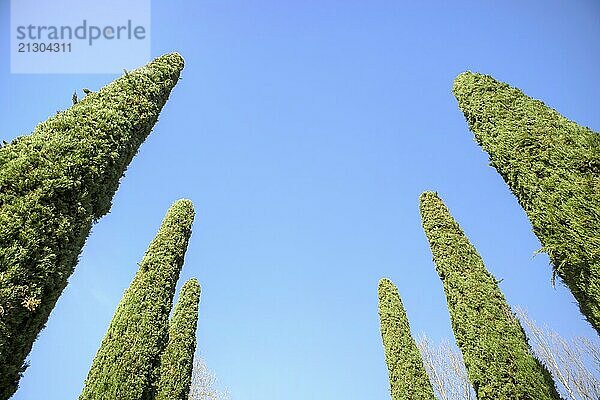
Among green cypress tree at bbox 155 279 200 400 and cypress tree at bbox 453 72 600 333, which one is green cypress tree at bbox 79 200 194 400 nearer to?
green cypress tree at bbox 155 279 200 400

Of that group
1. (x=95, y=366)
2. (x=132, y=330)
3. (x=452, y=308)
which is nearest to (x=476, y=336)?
(x=452, y=308)

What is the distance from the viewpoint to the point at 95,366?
8703mm

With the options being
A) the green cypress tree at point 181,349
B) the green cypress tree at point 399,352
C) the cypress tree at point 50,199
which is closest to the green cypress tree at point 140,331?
the green cypress tree at point 181,349

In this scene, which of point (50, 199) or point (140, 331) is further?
point (140, 331)

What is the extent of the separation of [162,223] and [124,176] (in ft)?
Answer: 20.8

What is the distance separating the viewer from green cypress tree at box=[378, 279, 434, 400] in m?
13.1

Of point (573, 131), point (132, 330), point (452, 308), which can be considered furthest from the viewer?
point (452, 308)

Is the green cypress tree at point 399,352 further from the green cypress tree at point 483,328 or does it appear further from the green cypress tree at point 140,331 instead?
the green cypress tree at point 140,331

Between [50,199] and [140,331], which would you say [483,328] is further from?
[50,199]

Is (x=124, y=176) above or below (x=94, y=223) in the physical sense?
above

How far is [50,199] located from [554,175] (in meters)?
6.99

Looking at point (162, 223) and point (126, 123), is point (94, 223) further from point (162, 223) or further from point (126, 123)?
point (162, 223)

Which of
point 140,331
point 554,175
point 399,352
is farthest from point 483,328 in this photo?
point 140,331

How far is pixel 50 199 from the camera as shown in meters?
4.76
